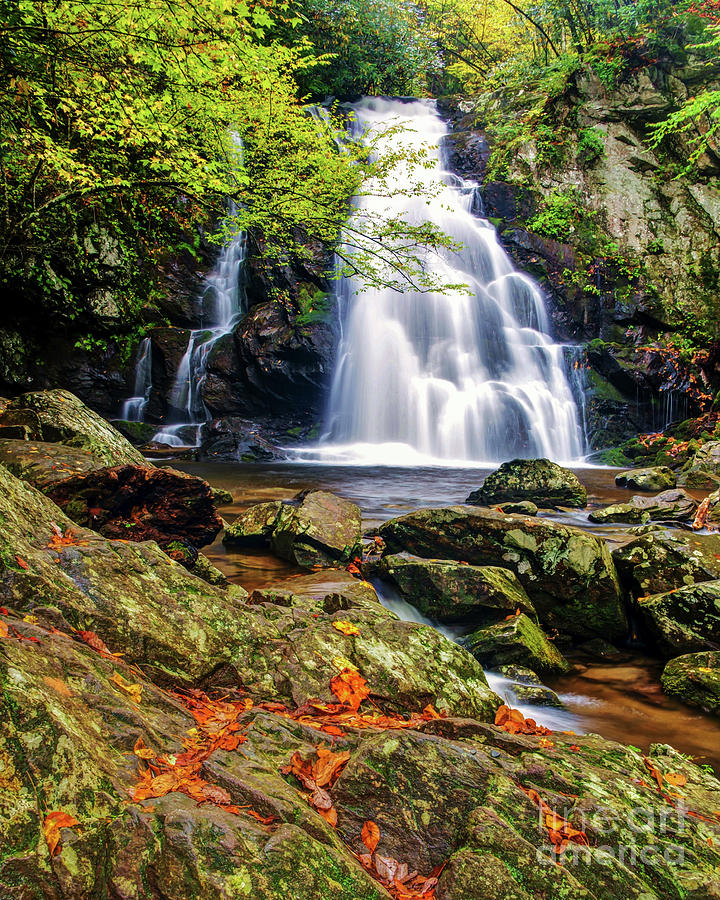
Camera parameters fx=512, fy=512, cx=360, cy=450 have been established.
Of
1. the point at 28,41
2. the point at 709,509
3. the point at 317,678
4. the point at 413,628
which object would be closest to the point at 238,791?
the point at 317,678

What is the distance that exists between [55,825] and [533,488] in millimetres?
9659

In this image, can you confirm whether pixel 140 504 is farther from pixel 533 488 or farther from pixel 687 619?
pixel 533 488

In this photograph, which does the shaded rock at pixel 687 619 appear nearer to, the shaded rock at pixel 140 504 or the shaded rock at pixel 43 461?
the shaded rock at pixel 140 504

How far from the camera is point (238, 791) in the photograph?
1.67 meters

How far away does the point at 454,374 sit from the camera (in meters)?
17.4

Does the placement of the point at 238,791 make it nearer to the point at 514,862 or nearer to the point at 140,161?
the point at 514,862

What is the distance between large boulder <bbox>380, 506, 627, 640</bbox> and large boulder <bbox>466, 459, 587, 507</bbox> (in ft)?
12.6

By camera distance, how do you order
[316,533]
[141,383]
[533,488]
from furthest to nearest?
[141,383]
[533,488]
[316,533]

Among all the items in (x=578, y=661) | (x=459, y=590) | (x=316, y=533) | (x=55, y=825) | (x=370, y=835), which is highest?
(x=55, y=825)

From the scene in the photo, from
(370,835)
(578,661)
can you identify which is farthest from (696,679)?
(370,835)

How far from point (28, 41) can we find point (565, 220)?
19.5 meters

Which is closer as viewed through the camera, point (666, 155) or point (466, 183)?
point (666, 155)

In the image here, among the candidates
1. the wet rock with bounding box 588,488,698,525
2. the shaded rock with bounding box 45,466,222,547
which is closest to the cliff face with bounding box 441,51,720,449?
the wet rock with bounding box 588,488,698,525

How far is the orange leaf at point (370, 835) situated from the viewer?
1.78 m
